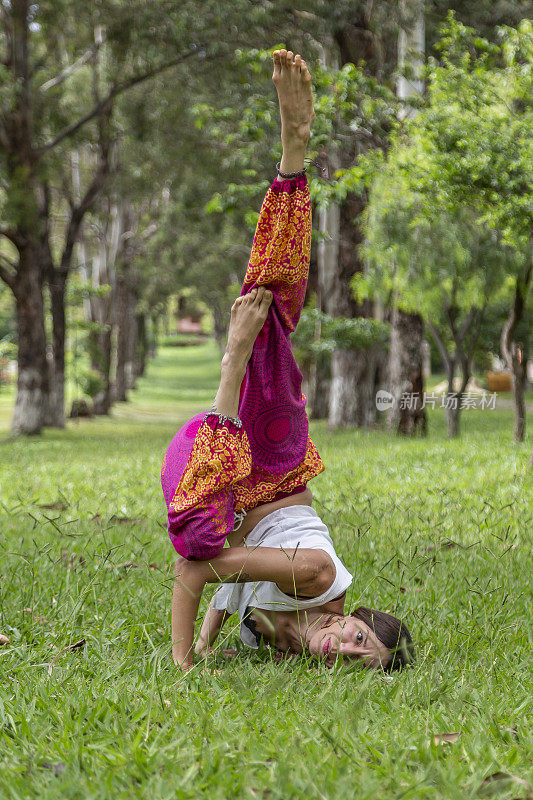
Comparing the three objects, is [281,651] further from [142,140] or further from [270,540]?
[142,140]

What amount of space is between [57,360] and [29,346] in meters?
4.20

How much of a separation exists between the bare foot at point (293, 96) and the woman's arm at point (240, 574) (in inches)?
63.0

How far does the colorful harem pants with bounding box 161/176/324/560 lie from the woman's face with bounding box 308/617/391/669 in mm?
567

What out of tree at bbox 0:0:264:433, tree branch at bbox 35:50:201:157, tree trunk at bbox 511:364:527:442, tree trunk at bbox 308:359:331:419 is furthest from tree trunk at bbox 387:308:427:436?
tree branch at bbox 35:50:201:157

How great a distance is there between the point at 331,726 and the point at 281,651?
1.06m

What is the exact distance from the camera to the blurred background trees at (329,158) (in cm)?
1019

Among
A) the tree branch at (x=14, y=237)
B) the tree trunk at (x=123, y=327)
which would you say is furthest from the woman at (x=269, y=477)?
the tree trunk at (x=123, y=327)

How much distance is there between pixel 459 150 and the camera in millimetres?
9219

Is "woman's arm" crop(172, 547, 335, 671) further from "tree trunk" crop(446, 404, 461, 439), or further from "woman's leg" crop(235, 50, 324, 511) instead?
"tree trunk" crop(446, 404, 461, 439)

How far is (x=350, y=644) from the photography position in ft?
10.4

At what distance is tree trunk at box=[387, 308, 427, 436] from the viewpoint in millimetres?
15109

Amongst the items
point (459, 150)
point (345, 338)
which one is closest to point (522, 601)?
point (459, 150)

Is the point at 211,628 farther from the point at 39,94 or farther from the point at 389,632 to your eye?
the point at 39,94

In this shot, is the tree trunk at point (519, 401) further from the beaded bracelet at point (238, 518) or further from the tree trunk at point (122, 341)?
the tree trunk at point (122, 341)
